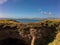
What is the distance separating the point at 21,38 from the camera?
26.8 m

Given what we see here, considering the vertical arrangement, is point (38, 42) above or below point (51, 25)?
below

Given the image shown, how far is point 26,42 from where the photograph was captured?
26.8m

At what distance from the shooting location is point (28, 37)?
86.8 ft

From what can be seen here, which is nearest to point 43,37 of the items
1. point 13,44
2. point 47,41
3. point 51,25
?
point 47,41

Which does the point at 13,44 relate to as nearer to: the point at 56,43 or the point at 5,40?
the point at 5,40

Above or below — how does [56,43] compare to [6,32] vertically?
below

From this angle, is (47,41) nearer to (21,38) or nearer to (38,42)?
(38,42)

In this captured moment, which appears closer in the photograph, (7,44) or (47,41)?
(47,41)

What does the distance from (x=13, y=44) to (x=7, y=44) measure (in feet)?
3.24

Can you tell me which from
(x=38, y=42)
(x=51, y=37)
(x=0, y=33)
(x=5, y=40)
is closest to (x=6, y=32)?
(x=0, y=33)

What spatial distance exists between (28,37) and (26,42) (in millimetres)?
886

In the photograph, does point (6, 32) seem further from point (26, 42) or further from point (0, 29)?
point (26, 42)

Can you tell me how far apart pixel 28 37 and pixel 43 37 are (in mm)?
2470

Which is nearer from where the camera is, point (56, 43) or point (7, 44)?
point (56, 43)
